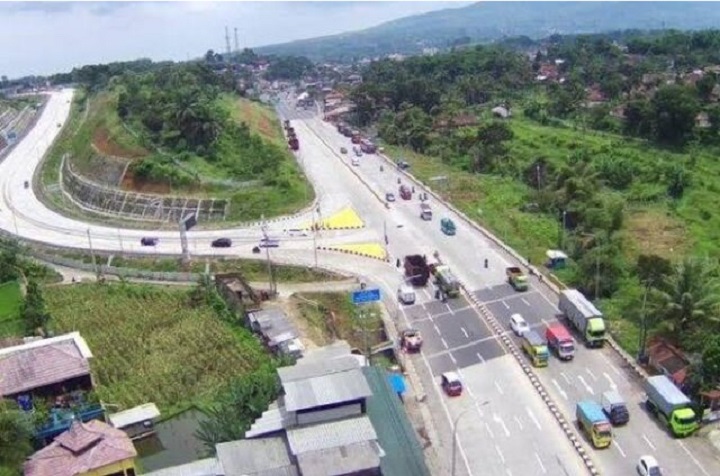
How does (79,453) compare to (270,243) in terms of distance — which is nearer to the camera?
(79,453)

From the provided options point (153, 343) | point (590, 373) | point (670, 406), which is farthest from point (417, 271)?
point (670, 406)

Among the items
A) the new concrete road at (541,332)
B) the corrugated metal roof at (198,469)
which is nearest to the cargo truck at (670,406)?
the new concrete road at (541,332)

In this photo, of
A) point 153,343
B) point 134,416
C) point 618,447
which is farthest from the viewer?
point 153,343

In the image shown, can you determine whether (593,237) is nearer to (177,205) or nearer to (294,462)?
(294,462)

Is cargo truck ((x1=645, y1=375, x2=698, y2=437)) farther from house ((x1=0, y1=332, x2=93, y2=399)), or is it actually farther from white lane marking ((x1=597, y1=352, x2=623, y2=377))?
house ((x1=0, y1=332, x2=93, y2=399))

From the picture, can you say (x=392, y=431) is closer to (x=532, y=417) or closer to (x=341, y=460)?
(x=341, y=460)

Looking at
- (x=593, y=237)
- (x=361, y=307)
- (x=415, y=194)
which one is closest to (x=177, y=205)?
(x=415, y=194)
